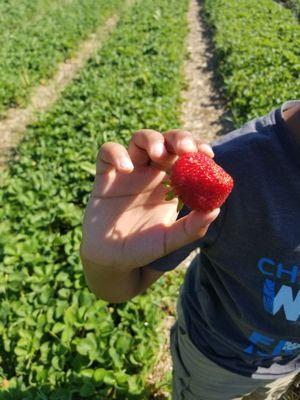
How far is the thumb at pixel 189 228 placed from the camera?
1151mm

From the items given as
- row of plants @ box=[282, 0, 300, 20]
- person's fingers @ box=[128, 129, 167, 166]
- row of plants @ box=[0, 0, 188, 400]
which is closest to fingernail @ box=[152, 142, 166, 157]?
person's fingers @ box=[128, 129, 167, 166]

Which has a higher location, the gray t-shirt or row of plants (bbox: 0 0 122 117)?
the gray t-shirt

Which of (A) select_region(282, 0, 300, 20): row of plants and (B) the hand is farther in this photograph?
(A) select_region(282, 0, 300, 20): row of plants

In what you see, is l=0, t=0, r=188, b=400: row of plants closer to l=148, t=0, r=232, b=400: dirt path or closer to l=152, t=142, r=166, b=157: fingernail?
l=148, t=0, r=232, b=400: dirt path

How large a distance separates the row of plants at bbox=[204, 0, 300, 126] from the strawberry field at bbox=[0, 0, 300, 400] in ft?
0.10

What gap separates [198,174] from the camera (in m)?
1.21

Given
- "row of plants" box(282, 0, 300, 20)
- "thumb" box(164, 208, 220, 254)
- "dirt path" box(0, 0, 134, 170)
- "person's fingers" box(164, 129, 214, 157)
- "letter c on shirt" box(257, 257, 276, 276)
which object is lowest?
"row of plants" box(282, 0, 300, 20)

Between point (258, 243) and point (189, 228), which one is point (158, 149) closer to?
point (189, 228)

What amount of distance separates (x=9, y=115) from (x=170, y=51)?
4.13 meters

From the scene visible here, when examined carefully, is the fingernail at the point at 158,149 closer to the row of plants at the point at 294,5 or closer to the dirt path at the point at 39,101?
the dirt path at the point at 39,101

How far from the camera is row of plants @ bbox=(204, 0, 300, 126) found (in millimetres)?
6945

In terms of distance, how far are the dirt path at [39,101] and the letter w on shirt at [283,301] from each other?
19.2 feet

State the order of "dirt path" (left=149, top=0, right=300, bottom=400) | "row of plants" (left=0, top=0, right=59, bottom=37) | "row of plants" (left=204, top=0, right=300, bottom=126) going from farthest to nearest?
"row of plants" (left=0, top=0, right=59, bottom=37) → "row of plants" (left=204, top=0, right=300, bottom=126) → "dirt path" (left=149, top=0, right=300, bottom=400)

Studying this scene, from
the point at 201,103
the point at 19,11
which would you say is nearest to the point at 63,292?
the point at 201,103
